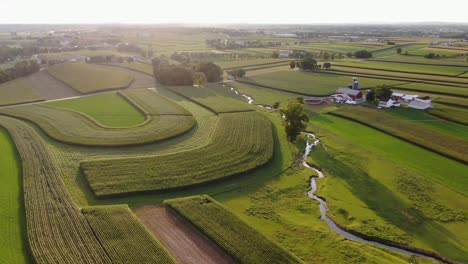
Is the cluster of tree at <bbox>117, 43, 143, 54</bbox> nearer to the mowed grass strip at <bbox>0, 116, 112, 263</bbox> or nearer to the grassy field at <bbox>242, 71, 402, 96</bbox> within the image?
the grassy field at <bbox>242, 71, 402, 96</bbox>

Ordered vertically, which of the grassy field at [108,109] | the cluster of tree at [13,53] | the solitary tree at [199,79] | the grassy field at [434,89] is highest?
the cluster of tree at [13,53]

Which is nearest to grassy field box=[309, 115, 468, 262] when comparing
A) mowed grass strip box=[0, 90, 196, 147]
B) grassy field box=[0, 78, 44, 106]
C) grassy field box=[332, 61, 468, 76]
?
mowed grass strip box=[0, 90, 196, 147]

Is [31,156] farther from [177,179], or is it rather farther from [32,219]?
[177,179]

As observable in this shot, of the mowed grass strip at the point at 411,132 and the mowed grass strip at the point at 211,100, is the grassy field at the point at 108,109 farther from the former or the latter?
the mowed grass strip at the point at 411,132

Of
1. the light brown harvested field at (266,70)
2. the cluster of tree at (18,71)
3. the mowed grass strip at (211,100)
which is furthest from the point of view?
the light brown harvested field at (266,70)

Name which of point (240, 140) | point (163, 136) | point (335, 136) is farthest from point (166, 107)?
point (335, 136)

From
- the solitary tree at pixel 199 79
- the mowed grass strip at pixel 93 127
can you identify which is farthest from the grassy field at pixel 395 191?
the solitary tree at pixel 199 79
